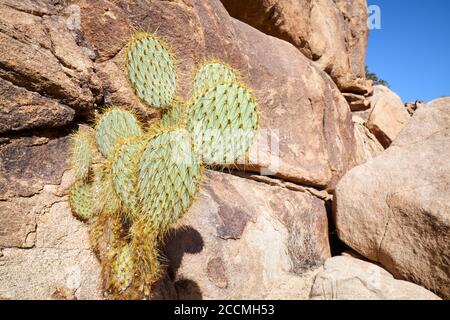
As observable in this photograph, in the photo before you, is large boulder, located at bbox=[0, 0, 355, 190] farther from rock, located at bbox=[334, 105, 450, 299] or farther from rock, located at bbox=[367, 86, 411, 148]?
rock, located at bbox=[367, 86, 411, 148]

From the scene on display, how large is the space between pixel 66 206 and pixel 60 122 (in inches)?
28.5

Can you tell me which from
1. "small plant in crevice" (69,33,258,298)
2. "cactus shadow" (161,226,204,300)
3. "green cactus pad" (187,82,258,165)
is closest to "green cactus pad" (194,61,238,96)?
"small plant in crevice" (69,33,258,298)

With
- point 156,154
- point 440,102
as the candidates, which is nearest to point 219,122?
point 156,154

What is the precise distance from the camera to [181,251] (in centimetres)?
251

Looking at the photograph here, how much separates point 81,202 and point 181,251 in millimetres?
876

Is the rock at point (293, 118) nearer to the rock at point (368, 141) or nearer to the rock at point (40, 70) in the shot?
the rock at point (40, 70)

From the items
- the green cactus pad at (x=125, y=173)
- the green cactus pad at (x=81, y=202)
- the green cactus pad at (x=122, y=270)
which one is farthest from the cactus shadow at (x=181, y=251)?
the green cactus pad at (x=81, y=202)

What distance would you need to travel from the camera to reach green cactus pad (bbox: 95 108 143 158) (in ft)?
8.16

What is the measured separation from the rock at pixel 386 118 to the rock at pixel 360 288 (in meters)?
5.80

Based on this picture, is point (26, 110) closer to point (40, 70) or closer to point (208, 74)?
point (40, 70)

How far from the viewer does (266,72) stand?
451cm

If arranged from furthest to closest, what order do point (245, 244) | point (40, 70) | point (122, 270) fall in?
point (245, 244), point (40, 70), point (122, 270)

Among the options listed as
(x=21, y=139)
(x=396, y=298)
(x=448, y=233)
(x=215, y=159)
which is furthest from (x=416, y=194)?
(x=21, y=139)

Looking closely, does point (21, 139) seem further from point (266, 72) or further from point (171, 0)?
point (266, 72)
